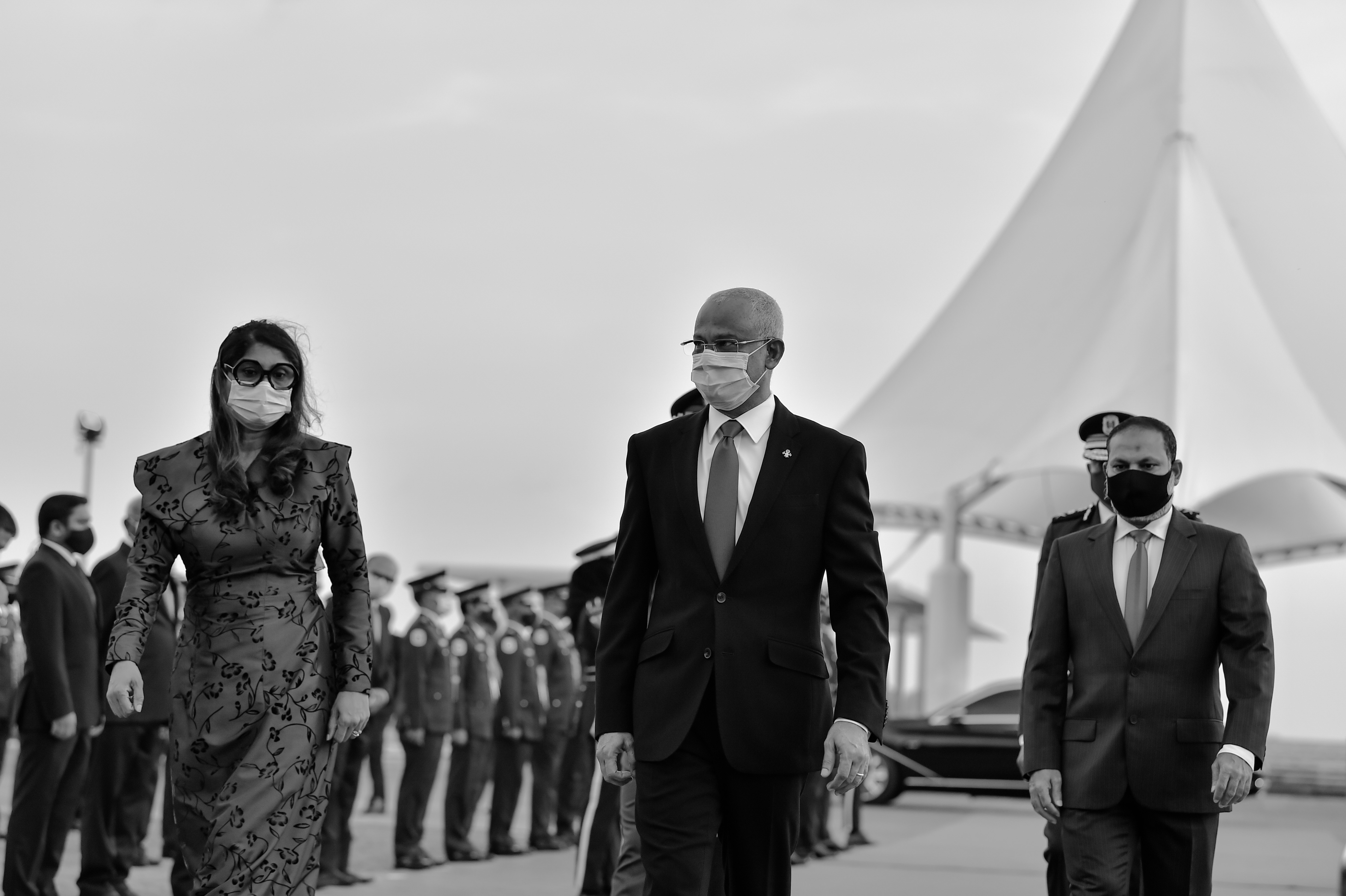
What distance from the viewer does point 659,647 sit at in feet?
15.5

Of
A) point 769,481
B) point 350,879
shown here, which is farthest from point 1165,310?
point 769,481

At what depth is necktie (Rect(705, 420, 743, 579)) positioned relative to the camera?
476 centimetres

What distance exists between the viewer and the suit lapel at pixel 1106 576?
591 centimetres

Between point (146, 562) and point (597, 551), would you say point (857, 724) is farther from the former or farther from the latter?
point (597, 551)

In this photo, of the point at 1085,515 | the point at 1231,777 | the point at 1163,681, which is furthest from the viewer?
the point at 1085,515

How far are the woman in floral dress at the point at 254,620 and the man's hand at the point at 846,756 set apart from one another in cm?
151

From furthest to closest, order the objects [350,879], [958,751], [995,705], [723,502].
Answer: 1. [995,705]
2. [958,751]
3. [350,879]
4. [723,502]

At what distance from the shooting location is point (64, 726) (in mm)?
8148

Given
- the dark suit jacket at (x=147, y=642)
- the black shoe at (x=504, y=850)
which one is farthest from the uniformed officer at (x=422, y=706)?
the dark suit jacket at (x=147, y=642)

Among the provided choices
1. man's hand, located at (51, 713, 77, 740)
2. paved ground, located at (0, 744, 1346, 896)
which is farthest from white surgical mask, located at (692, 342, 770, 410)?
paved ground, located at (0, 744, 1346, 896)

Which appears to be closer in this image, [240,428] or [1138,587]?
[240,428]

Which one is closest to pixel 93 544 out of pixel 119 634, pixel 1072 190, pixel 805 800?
pixel 119 634

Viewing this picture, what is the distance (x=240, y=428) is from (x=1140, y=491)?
277 cm

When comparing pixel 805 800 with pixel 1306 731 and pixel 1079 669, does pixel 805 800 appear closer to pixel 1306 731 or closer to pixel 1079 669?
pixel 1079 669
